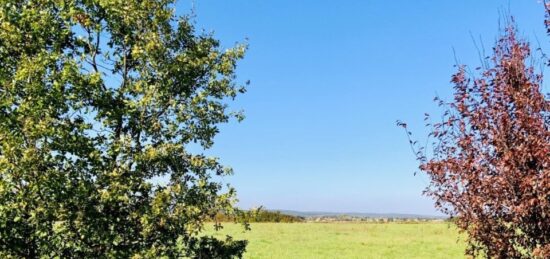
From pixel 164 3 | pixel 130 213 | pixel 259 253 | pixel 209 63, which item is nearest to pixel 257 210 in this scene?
pixel 130 213

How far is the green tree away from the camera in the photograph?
11750mm

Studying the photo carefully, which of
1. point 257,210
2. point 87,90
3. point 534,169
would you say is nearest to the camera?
point 534,169

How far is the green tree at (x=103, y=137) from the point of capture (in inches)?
463

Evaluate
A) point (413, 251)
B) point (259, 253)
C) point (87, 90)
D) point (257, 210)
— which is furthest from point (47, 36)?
point (413, 251)

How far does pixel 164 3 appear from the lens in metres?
14.4

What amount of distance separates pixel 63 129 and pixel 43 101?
75 centimetres

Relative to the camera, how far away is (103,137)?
1277 centimetres

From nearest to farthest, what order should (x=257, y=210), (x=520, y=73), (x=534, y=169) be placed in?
(x=534, y=169) → (x=520, y=73) → (x=257, y=210)

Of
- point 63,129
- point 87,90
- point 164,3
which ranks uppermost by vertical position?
point 164,3

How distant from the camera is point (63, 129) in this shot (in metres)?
11.9

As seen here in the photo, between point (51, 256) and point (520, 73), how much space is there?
37.5 ft

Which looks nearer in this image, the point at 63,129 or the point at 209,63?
the point at 63,129

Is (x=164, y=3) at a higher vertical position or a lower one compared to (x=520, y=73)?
higher

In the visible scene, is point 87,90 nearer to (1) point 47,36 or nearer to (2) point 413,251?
(1) point 47,36
